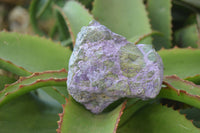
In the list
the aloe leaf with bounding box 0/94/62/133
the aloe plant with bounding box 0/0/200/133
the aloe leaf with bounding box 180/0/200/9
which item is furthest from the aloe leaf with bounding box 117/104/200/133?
the aloe leaf with bounding box 180/0/200/9

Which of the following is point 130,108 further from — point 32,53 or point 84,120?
point 32,53

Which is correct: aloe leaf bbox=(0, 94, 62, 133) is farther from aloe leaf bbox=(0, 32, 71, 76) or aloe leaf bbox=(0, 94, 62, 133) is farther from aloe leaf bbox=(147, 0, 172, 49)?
aloe leaf bbox=(147, 0, 172, 49)

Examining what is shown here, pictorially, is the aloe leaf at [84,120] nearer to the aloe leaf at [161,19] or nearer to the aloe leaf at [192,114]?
the aloe leaf at [192,114]

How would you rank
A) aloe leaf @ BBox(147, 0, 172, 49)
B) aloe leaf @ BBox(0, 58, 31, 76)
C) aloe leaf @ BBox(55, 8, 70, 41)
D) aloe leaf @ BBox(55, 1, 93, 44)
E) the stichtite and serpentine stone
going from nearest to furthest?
the stichtite and serpentine stone, aloe leaf @ BBox(0, 58, 31, 76), aloe leaf @ BBox(55, 1, 93, 44), aloe leaf @ BBox(147, 0, 172, 49), aloe leaf @ BBox(55, 8, 70, 41)

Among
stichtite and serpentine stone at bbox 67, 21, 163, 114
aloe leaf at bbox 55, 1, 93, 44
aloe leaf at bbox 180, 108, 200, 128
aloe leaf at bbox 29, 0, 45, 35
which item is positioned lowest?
aloe leaf at bbox 29, 0, 45, 35

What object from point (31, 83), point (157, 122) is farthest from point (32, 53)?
point (157, 122)
